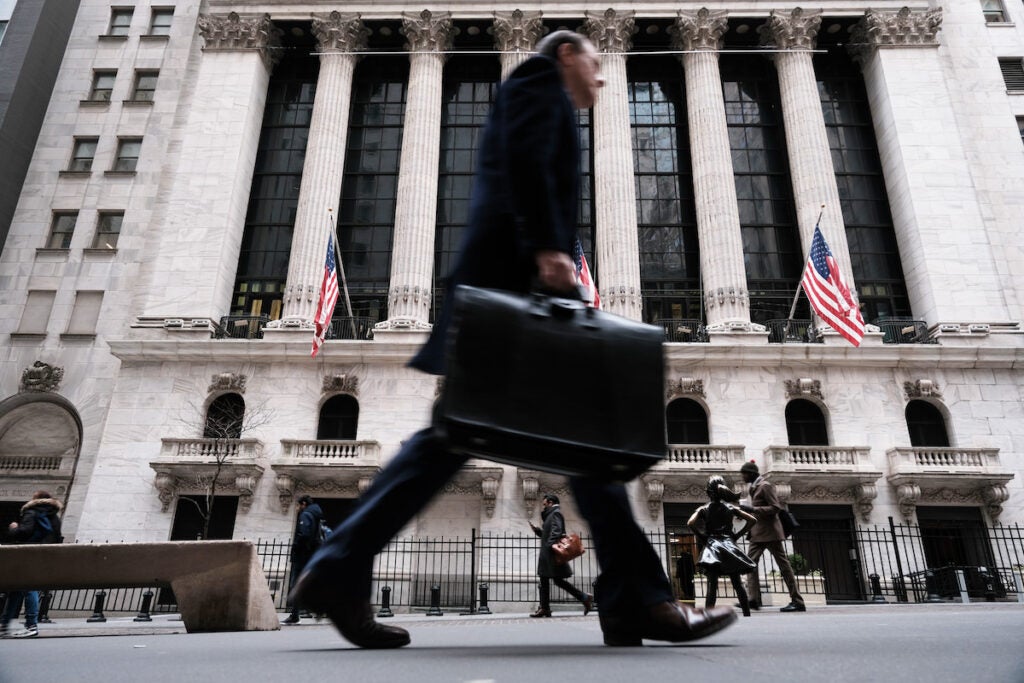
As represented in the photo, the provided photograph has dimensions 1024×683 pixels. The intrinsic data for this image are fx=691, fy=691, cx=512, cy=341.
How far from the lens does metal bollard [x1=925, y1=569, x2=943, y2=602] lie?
17.5 metres

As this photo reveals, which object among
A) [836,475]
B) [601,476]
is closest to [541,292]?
[601,476]

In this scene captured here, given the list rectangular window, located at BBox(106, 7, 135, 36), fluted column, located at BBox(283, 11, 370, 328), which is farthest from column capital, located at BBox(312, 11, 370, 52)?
rectangular window, located at BBox(106, 7, 135, 36)

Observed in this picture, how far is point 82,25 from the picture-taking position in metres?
32.0

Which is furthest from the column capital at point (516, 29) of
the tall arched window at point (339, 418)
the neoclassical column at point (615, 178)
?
the tall arched window at point (339, 418)

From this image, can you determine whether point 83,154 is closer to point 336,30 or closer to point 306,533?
point 336,30

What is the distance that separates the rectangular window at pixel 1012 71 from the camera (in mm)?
29047

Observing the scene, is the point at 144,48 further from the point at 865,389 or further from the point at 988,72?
the point at 988,72

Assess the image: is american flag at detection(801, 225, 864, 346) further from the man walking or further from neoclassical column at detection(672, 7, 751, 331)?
the man walking

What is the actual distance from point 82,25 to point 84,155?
712 centimetres

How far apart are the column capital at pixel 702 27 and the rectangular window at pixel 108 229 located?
2454 centimetres

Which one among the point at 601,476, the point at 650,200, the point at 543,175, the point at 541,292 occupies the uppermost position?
the point at 650,200

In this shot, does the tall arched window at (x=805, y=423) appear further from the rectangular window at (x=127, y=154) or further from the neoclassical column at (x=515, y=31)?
the rectangular window at (x=127, y=154)

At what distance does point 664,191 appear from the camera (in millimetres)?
28359

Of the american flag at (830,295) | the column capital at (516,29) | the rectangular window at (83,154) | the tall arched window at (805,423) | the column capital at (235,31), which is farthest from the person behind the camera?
the rectangular window at (83,154)
